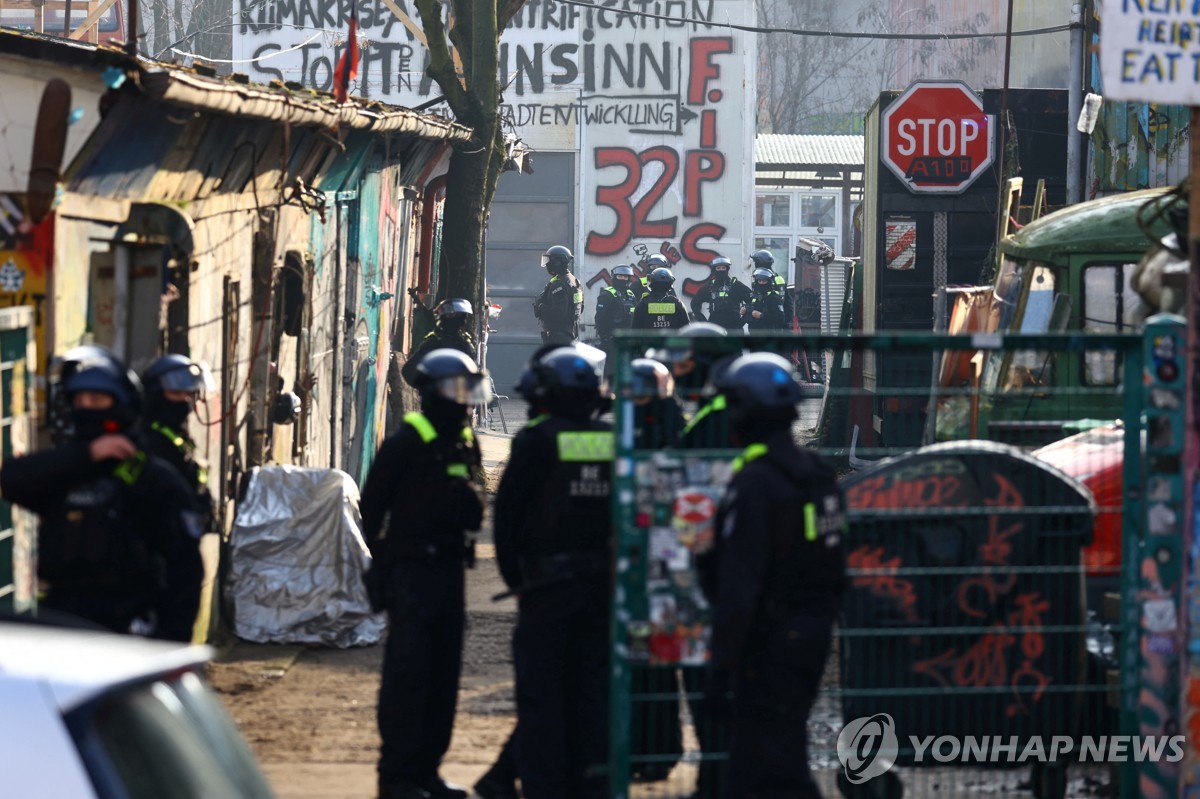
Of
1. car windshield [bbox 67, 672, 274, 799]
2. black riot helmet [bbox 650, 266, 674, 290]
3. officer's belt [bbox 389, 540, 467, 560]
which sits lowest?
officer's belt [bbox 389, 540, 467, 560]

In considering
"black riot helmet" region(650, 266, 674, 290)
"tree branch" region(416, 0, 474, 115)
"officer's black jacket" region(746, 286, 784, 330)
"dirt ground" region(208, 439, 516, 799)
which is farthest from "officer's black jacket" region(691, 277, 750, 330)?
"dirt ground" region(208, 439, 516, 799)

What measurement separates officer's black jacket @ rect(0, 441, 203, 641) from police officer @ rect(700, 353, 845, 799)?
5.83 ft

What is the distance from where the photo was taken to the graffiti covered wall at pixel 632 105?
34.8 meters

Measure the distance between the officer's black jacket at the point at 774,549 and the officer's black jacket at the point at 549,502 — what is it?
1.07 metres

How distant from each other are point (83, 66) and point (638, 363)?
9.06 ft

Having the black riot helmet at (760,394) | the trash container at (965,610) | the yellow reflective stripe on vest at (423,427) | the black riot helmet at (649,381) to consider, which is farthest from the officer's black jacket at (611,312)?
the black riot helmet at (760,394)

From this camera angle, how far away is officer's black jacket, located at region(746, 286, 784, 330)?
27188 millimetres

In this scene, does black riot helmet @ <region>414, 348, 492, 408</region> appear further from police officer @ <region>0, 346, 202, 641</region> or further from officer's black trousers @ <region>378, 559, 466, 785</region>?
police officer @ <region>0, 346, 202, 641</region>

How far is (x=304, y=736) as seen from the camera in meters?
8.04

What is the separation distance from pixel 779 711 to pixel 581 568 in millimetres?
1290

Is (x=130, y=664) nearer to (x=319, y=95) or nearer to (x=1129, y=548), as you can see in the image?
(x=1129, y=548)

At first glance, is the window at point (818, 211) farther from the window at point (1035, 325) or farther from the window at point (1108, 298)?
the window at point (1108, 298)

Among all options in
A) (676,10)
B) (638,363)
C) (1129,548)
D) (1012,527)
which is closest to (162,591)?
(638,363)

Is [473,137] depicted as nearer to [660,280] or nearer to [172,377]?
[660,280]
